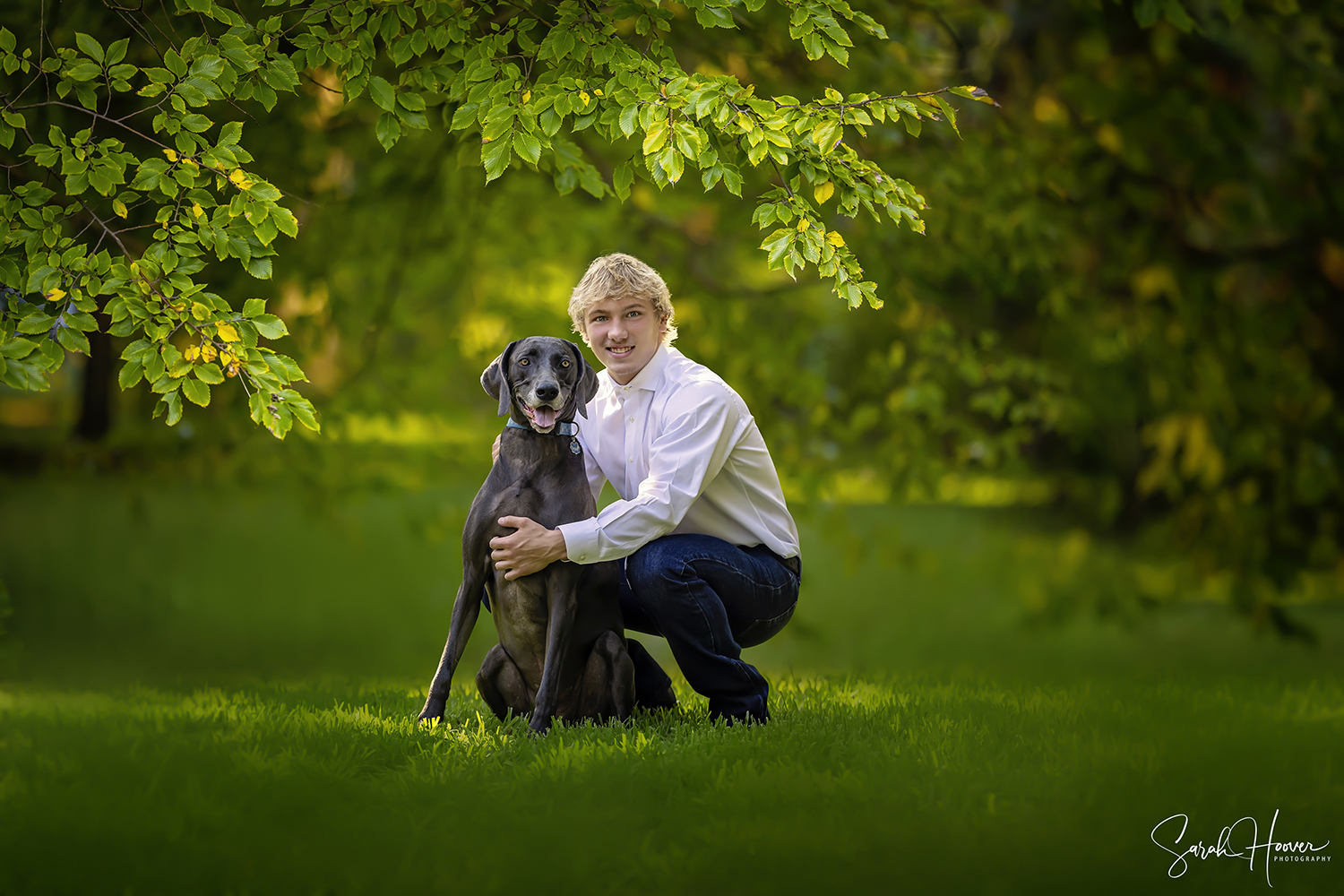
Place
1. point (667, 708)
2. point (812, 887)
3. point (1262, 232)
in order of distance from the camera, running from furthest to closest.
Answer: point (1262, 232) < point (667, 708) < point (812, 887)

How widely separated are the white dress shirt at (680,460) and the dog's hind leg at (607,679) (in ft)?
1.12

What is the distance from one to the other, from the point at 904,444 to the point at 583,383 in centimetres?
304

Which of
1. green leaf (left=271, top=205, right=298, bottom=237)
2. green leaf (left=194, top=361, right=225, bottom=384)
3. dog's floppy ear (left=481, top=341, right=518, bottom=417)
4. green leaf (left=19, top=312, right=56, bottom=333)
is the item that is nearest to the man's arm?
dog's floppy ear (left=481, top=341, right=518, bottom=417)

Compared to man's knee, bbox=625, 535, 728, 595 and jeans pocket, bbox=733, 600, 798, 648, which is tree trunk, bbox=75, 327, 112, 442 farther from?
jeans pocket, bbox=733, 600, 798, 648

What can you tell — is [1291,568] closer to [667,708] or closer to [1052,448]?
[1052,448]

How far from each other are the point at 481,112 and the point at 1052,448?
6.77m

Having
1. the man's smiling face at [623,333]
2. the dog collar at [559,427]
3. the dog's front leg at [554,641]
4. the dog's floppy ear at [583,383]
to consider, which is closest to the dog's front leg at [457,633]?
the dog's front leg at [554,641]

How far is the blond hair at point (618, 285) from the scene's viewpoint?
3.78 metres

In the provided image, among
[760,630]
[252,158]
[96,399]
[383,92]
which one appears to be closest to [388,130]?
[383,92]

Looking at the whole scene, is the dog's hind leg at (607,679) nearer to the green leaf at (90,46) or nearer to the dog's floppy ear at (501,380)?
the dog's floppy ear at (501,380)

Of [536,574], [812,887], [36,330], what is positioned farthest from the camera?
[536,574]

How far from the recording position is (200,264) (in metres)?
3.25

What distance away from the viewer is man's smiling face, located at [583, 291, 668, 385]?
3.80 m

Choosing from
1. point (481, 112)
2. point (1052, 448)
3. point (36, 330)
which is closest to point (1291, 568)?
point (1052, 448)
